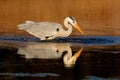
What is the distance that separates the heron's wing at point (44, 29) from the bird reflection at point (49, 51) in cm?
36

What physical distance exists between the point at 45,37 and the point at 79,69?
4073 millimetres

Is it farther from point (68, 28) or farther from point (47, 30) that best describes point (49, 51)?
point (68, 28)

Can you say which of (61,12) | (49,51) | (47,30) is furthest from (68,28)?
(61,12)

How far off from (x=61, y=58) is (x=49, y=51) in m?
0.91

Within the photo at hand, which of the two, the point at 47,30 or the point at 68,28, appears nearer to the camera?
the point at 47,30

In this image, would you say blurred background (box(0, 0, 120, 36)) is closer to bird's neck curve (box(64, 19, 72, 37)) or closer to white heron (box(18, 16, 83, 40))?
bird's neck curve (box(64, 19, 72, 37))

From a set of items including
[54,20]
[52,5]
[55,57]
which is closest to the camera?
[55,57]

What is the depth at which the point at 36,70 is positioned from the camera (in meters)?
11.4

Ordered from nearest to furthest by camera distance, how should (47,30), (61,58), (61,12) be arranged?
(61,58) → (47,30) → (61,12)

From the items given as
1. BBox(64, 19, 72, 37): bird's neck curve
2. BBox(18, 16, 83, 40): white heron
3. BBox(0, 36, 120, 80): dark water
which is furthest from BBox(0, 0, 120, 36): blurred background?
BBox(0, 36, 120, 80): dark water

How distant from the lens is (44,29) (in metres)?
15.5

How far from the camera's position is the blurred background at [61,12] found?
64.8 feet

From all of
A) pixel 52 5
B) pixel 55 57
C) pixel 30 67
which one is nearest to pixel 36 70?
pixel 30 67

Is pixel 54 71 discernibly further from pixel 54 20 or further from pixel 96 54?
pixel 54 20
